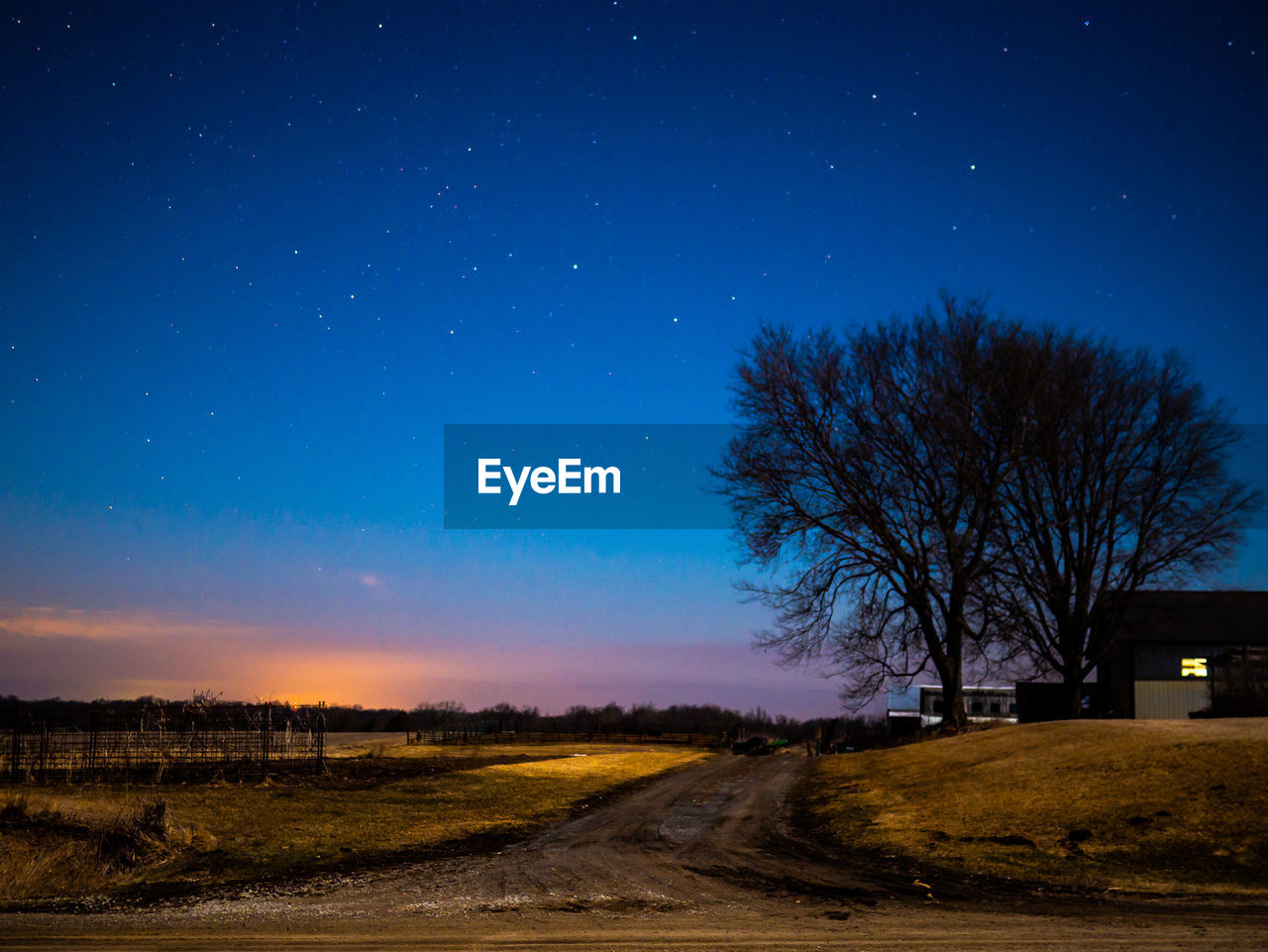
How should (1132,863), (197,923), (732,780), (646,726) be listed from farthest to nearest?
1. (646,726)
2. (732,780)
3. (1132,863)
4. (197,923)

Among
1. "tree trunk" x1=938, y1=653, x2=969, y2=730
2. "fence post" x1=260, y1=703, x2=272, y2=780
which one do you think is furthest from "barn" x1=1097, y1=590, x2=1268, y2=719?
"fence post" x1=260, y1=703, x2=272, y2=780

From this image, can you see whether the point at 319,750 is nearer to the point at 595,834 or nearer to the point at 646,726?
the point at 595,834

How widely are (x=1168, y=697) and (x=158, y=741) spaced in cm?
3812

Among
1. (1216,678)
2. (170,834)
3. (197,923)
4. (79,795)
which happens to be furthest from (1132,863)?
(1216,678)

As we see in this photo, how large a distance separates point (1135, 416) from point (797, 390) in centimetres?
1175

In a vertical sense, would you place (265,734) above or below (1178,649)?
below

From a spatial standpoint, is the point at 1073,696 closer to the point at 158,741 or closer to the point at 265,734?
the point at 265,734

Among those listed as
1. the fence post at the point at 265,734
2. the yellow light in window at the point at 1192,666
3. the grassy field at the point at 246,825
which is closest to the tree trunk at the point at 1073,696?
the yellow light in window at the point at 1192,666

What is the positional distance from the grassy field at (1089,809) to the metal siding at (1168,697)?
70.6 ft

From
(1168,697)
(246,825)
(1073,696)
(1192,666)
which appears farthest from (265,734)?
(1192,666)

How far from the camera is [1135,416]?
31.9 m

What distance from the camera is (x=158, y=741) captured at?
2897 cm

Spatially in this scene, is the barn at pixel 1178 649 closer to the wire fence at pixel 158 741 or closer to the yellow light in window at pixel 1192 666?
the yellow light in window at pixel 1192 666

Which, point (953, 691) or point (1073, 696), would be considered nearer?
point (953, 691)
